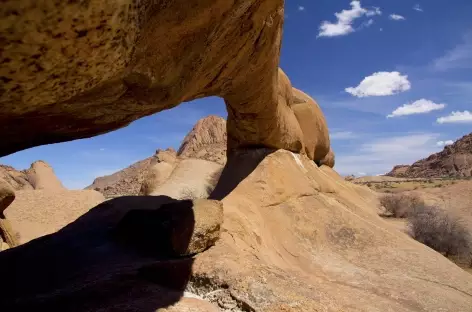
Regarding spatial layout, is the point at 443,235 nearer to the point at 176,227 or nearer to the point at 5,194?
the point at 176,227

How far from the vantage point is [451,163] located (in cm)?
6638

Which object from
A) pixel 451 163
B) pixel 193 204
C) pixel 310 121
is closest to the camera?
pixel 193 204

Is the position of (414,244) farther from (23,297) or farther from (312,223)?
(23,297)

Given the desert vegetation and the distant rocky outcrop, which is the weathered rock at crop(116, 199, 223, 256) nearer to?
the desert vegetation

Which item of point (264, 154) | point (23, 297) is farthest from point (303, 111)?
point (23, 297)

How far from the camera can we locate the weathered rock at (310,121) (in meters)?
11.0

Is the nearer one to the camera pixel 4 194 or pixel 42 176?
pixel 4 194

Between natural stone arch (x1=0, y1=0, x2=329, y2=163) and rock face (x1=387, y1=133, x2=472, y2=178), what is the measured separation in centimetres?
6243

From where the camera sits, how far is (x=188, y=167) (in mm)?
21625

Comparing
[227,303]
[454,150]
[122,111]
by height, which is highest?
[454,150]

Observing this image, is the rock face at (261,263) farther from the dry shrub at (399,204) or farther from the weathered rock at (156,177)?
the weathered rock at (156,177)

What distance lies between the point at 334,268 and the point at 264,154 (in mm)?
2932

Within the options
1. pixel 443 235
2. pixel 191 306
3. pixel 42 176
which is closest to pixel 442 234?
pixel 443 235

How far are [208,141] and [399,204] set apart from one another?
2419 centimetres
